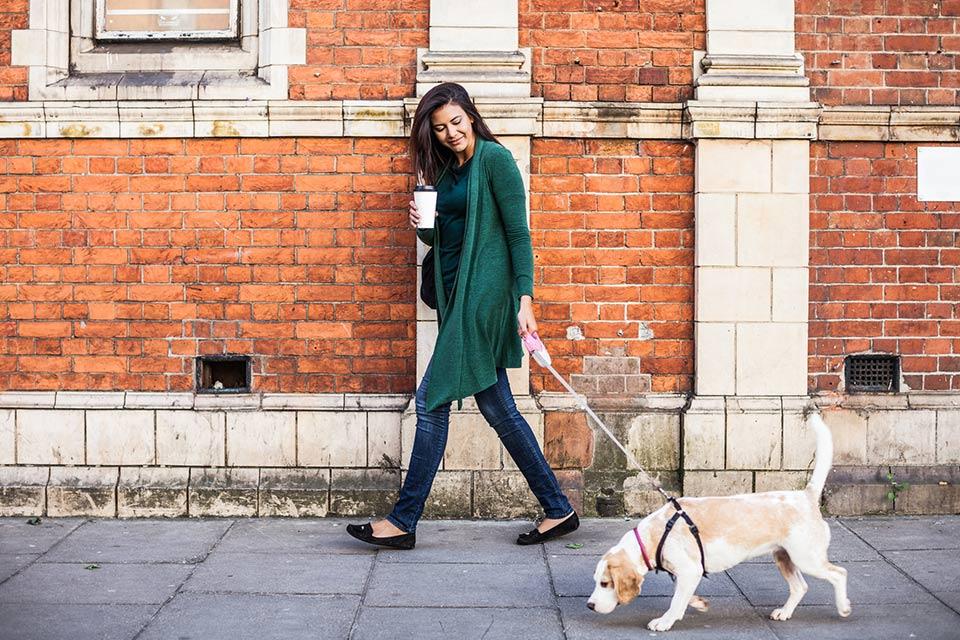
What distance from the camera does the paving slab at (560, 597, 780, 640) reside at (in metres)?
4.50

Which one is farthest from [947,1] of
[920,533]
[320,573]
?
[320,573]

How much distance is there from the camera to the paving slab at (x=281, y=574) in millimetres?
5113

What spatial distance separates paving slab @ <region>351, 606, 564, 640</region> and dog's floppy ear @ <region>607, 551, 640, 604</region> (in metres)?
0.33

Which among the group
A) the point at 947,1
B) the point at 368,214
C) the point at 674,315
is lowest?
the point at 674,315

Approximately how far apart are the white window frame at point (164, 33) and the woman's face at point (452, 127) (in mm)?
1762

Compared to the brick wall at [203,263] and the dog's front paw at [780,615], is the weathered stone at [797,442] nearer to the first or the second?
the dog's front paw at [780,615]

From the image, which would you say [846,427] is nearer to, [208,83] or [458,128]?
[458,128]

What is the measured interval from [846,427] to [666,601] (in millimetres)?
2109

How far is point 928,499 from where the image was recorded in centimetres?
649

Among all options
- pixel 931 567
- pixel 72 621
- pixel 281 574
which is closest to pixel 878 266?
pixel 931 567

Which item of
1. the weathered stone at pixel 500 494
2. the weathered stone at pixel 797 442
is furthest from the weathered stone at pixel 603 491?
the weathered stone at pixel 797 442

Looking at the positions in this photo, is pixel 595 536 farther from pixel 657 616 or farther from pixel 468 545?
pixel 657 616

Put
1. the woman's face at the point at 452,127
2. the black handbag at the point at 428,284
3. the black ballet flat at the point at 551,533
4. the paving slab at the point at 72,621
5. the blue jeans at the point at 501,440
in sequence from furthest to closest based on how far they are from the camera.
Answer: the black handbag at the point at 428,284
the black ballet flat at the point at 551,533
the blue jeans at the point at 501,440
the woman's face at the point at 452,127
the paving slab at the point at 72,621

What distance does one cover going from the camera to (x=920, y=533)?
6.08 metres
